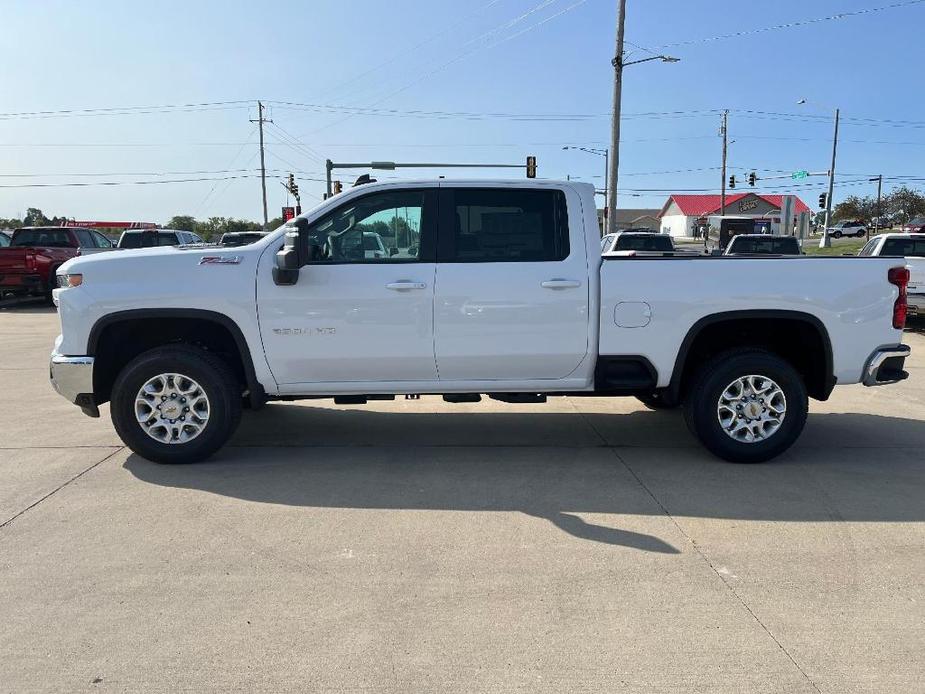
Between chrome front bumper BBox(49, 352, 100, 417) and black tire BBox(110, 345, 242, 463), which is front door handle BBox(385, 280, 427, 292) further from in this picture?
chrome front bumper BBox(49, 352, 100, 417)

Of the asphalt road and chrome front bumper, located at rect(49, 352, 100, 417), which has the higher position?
chrome front bumper, located at rect(49, 352, 100, 417)

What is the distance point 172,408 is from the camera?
520 centimetres

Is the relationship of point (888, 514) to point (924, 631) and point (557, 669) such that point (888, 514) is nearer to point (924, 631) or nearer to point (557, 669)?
point (924, 631)

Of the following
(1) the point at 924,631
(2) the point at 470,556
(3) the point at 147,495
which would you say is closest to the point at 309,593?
(2) the point at 470,556

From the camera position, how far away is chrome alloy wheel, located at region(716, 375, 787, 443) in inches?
209

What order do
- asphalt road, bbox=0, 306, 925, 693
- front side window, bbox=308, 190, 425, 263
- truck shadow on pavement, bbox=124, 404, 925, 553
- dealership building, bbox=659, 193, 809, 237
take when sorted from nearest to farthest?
asphalt road, bbox=0, 306, 925, 693 < truck shadow on pavement, bbox=124, 404, 925, 553 < front side window, bbox=308, 190, 425, 263 < dealership building, bbox=659, 193, 809, 237

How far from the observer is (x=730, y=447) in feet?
17.5

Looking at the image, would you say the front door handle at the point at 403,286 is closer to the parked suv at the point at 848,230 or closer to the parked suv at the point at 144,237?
the parked suv at the point at 144,237

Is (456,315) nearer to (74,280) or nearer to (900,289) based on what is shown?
(74,280)

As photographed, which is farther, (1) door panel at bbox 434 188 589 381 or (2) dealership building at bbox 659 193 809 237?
(2) dealership building at bbox 659 193 809 237

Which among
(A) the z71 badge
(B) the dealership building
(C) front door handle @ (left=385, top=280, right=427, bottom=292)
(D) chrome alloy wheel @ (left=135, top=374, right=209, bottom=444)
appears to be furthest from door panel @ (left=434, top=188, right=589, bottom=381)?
(B) the dealership building

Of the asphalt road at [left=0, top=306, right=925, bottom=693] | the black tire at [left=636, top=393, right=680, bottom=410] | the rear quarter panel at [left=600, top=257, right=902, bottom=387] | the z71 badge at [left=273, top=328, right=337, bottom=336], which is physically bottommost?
the asphalt road at [left=0, top=306, right=925, bottom=693]

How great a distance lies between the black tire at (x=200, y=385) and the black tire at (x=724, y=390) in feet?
11.3

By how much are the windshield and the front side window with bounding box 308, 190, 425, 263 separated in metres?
14.1
